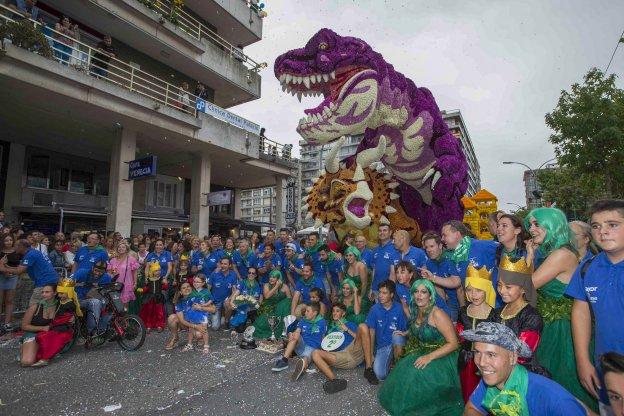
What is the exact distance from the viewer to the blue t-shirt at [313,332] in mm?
4414

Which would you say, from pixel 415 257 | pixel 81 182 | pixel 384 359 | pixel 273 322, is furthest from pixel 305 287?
pixel 81 182

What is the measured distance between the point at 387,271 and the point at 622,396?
367cm

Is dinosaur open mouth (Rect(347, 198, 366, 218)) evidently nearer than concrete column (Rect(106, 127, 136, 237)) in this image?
Yes

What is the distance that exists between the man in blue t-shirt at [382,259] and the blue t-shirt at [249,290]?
1971 mm

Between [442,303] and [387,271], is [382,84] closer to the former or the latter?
[387,271]

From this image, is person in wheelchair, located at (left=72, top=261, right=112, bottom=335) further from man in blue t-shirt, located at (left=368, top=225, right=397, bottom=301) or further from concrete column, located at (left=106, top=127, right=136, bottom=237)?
concrete column, located at (left=106, top=127, right=136, bottom=237)

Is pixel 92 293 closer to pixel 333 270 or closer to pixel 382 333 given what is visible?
pixel 333 270

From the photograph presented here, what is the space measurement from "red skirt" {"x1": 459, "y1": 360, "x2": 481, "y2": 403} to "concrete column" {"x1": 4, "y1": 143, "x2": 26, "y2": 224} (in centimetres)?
1394

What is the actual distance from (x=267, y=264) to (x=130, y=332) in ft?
8.45

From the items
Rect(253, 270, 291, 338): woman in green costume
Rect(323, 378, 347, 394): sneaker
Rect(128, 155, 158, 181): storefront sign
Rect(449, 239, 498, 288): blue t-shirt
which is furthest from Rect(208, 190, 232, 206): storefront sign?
→ Rect(449, 239, 498, 288): blue t-shirt

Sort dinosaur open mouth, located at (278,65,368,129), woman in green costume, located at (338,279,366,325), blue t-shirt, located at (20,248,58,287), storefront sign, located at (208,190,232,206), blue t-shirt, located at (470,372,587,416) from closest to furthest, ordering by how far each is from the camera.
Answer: blue t-shirt, located at (470,372,587,416), woman in green costume, located at (338,279,366,325), blue t-shirt, located at (20,248,58,287), dinosaur open mouth, located at (278,65,368,129), storefront sign, located at (208,190,232,206)

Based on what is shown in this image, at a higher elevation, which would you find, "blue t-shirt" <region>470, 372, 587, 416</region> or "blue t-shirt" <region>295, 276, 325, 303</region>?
"blue t-shirt" <region>470, 372, 587, 416</region>

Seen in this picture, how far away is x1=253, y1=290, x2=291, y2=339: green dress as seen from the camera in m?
5.61

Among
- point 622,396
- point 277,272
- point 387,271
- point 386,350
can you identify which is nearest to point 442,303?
point 386,350
